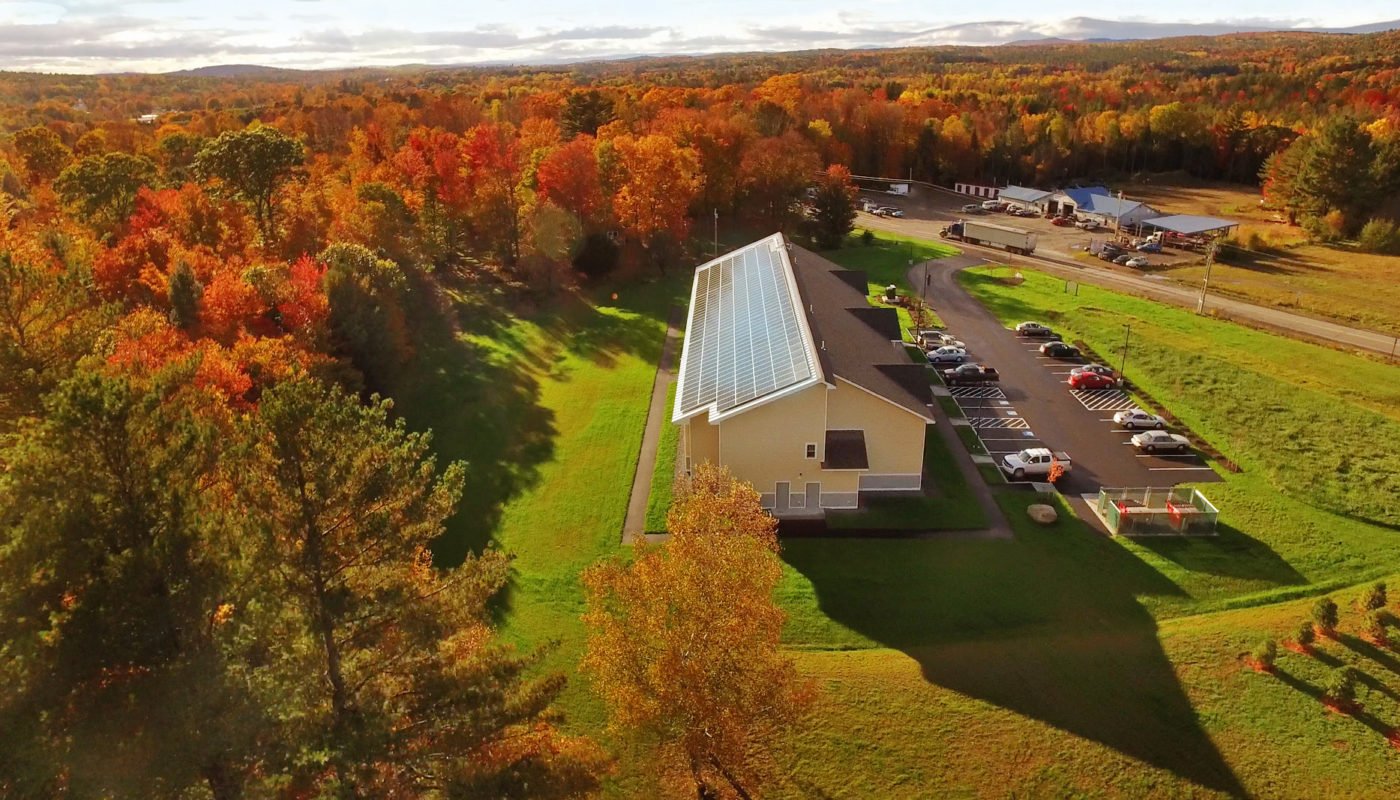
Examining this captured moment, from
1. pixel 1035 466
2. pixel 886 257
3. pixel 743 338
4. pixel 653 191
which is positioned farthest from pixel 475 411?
pixel 886 257

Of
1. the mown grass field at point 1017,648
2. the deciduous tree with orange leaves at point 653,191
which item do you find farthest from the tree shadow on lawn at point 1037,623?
the deciduous tree with orange leaves at point 653,191

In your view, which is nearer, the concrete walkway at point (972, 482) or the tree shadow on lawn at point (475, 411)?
the concrete walkway at point (972, 482)

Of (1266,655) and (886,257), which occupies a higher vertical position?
(886,257)

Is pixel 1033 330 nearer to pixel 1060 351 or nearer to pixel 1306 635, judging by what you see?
pixel 1060 351

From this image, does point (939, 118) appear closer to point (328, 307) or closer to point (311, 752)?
point (328, 307)

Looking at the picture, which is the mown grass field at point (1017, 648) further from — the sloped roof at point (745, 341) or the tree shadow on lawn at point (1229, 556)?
the sloped roof at point (745, 341)

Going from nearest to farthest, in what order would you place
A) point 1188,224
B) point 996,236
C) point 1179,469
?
1. point 1179,469
2. point 996,236
3. point 1188,224
